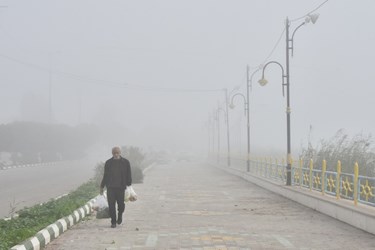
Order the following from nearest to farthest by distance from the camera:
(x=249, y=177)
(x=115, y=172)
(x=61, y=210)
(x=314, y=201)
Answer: (x=115, y=172)
(x=61, y=210)
(x=314, y=201)
(x=249, y=177)

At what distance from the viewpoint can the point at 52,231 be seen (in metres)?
11.0

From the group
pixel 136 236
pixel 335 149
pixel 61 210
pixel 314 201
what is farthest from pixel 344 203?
pixel 335 149

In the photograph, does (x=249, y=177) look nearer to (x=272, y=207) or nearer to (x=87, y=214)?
(x=272, y=207)

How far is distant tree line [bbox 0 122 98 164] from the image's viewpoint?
62341 mm

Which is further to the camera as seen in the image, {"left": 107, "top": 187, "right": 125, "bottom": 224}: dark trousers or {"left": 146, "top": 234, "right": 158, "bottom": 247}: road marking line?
{"left": 107, "top": 187, "right": 125, "bottom": 224}: dark trousers

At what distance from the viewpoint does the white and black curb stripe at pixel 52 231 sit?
30.3 feet

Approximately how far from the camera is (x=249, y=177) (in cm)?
3256

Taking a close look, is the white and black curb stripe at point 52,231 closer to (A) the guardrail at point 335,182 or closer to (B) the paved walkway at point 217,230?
(B) the paved walkway at point 217,230

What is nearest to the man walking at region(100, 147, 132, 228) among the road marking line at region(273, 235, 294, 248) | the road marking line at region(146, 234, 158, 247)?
the road marking line at region(146, 234, 158, 247)

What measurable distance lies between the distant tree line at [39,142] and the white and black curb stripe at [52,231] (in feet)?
155

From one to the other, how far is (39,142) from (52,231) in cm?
6430

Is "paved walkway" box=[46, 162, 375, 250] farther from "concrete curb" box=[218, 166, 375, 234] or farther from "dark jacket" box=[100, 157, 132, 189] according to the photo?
"dark jacket" box=[100, 157, 132, 189]

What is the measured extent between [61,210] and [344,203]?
678 cm

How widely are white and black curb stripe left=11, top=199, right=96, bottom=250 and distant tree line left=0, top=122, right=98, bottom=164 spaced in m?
47.3
